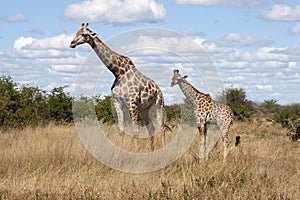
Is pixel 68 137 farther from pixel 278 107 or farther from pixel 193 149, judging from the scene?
pixel 278 107

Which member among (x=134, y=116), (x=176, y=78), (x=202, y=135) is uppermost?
(x=176, y=78)

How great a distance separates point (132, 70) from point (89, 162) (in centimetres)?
238

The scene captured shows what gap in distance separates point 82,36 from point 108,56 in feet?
2.68

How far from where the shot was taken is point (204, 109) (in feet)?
39.1

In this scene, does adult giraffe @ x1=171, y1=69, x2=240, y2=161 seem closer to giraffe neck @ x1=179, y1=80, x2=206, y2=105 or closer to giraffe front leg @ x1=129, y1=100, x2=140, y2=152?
giraffe neck @ x1=179, y1=80, x2=206, y2=105

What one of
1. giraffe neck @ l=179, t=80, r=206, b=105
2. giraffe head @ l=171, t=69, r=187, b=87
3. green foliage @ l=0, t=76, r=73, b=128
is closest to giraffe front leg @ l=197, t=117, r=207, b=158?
giraffe neck @ l=179, t=80, r=206, b=105

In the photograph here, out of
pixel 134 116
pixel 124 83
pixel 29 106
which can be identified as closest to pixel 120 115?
pixel 134 116

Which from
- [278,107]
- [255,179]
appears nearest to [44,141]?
[255,179]

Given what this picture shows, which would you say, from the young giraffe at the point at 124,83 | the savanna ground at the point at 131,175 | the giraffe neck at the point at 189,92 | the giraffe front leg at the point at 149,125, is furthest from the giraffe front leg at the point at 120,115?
the giraffe neck at the point at 189,92

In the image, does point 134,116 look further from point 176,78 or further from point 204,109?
point 204,109

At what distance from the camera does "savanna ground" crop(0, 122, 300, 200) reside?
7246mm

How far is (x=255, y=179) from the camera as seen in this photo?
8141mm

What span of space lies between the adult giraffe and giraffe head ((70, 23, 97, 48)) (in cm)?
220

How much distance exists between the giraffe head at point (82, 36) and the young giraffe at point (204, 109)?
2.21 metres
